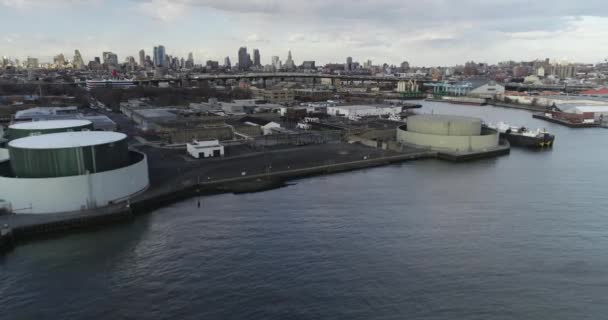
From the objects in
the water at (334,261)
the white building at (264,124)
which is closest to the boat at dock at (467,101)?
the white building at (264,124)

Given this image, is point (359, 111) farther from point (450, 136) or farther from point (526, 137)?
point (450, 136)

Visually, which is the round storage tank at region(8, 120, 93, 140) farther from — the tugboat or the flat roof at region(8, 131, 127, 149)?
the tugboat

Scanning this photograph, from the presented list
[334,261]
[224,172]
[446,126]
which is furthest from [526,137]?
[334,261]

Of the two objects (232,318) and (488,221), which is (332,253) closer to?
(232,318)

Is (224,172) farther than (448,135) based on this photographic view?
No

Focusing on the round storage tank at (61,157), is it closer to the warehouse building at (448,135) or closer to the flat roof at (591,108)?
the warehouse building at (448,135)

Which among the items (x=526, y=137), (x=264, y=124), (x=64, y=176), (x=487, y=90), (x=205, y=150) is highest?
(x=487, y=90)

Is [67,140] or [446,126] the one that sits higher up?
[67,140]

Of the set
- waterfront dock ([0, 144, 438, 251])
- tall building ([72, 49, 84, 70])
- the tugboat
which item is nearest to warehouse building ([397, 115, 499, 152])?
waterfront dock ([0, 144, 438, 251])
